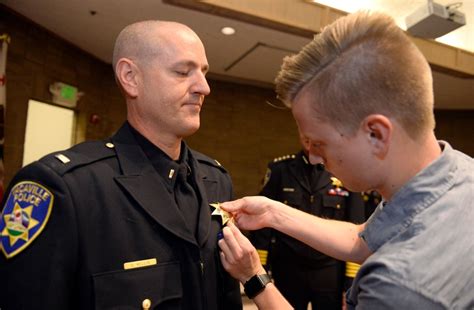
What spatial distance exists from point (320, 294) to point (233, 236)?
1886mm

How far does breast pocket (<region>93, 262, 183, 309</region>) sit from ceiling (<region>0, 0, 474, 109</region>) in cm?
328

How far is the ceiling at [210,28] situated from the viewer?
13.0ft

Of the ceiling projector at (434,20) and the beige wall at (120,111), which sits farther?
the beige wall at (120,111)

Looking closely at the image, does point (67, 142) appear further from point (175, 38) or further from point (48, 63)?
point (175, 38)

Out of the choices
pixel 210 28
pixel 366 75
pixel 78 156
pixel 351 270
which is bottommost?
pixel 351 270

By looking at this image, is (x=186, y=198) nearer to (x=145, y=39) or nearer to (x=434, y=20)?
(x=145, y=39)

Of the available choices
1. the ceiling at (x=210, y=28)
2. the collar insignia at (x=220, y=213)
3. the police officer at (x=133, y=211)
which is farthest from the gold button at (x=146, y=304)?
the ceiling at (x=210, y=28)

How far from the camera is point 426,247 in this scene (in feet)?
2.28

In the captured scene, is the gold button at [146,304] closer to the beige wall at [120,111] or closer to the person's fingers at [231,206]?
the person's fingers at [231,206]

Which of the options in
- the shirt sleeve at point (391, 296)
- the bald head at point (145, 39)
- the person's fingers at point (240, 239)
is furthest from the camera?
the bald head at point (145, 39)

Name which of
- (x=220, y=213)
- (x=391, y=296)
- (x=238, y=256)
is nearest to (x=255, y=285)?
(x=238, y=256)

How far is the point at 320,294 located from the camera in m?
2.84

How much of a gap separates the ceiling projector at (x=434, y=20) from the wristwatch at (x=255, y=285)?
3632 mm

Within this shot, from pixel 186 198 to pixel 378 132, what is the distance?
70 cm
